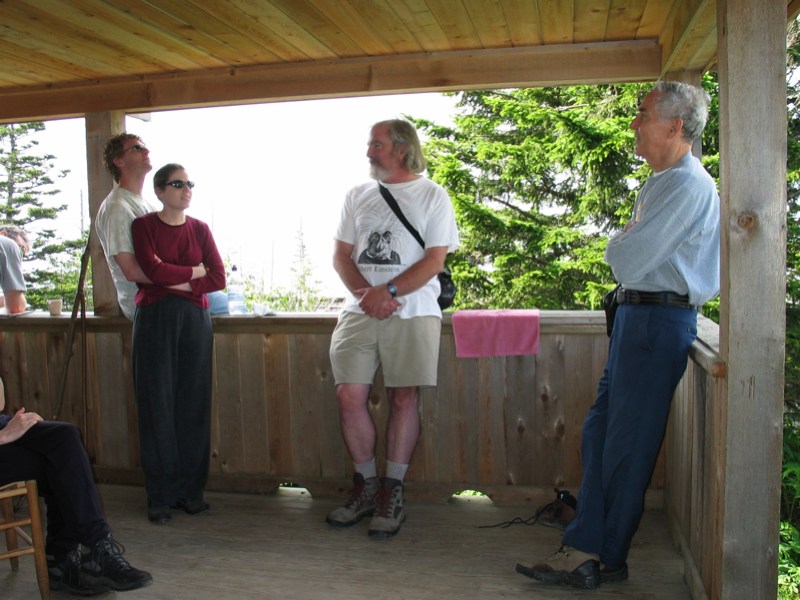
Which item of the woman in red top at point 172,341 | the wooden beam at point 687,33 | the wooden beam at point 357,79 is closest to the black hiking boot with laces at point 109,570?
the woman in red top at point 172,341

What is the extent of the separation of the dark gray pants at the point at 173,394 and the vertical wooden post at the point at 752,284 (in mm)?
2177

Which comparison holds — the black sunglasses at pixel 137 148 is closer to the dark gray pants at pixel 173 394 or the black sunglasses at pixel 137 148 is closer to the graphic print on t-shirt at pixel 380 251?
the dark gray pants at pixel 173 394

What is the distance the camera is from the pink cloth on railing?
3.30 m

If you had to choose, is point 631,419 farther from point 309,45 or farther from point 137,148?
point 137,148

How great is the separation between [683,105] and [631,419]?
0.98 m

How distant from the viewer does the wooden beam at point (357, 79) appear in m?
3.26

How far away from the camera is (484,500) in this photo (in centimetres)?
347

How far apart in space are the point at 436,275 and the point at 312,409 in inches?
40.2

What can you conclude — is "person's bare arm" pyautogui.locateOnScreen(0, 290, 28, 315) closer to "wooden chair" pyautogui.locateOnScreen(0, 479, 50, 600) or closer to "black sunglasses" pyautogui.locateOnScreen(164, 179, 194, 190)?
"black sunglasses" pyautogui.locateOnScreen(164, 179, 194, 190)

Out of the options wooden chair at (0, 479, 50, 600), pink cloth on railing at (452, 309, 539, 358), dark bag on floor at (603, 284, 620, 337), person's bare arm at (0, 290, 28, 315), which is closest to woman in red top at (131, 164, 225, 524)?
wooden chair at (0, 479, 50, 600)

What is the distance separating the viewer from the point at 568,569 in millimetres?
2521

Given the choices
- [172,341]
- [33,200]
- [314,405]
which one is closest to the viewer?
[172,341]

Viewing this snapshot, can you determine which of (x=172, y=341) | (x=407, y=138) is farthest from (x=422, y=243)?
(x=172, y=341)

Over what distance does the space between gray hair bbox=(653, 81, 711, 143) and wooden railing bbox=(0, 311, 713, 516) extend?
1.17 meters
